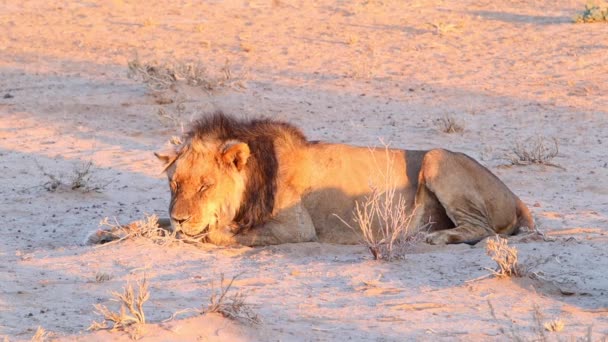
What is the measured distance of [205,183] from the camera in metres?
8.41

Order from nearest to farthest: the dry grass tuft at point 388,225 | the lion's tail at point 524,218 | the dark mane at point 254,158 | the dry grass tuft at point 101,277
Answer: the dry grass tuft at point 101,277 → the dry grass tuft at point 388,225 → the dark mane at point 254,158 → the lion's tail at point 524,218

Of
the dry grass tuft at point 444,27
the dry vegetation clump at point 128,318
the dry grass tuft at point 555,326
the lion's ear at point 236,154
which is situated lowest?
the dry grass tuft at point 555,326

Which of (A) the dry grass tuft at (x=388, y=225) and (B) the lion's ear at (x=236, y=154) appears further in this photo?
(B) the lion's ear at (x=236, y=154)

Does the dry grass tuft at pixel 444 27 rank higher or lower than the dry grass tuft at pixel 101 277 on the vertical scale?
higher

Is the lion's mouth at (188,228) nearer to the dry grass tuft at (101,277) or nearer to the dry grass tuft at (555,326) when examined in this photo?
the dry grass tuft at (101,277)

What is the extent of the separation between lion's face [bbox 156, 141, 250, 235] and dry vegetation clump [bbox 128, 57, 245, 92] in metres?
6.33

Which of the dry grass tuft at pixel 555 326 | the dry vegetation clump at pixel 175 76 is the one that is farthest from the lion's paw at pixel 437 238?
the dry vegetation clump at pixel 175 76

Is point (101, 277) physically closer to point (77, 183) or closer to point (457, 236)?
point (457, 236)

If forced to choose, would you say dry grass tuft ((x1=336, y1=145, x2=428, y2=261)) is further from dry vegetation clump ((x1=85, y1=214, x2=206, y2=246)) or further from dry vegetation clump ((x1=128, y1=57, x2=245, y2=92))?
dry vegetation clump ((x1=128, y1=57, x2=245, y2=92))

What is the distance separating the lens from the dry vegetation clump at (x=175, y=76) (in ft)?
48.7

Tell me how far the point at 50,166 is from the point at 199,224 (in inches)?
A: 164

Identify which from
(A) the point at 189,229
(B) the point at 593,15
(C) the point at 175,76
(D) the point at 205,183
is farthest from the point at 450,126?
(B) the point at 593,15

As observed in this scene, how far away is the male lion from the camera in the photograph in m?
8.45

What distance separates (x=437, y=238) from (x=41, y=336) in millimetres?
4047
